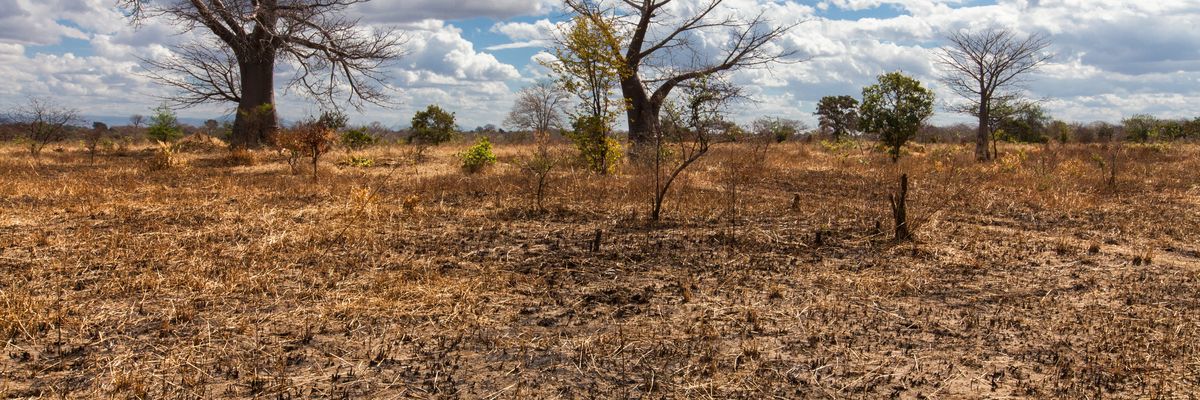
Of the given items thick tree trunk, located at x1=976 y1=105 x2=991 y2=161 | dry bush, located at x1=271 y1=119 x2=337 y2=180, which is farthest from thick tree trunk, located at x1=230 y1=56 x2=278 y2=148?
thick tree trunk, located at x1=976 y1=105 x2=991 y2=161

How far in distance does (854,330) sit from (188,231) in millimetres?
5884

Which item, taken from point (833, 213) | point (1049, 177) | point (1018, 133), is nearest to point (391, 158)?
point (833, 213)

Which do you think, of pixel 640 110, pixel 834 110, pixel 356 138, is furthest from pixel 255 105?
pixel 834 110

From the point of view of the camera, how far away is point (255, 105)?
18.3m

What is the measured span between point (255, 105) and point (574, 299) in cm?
1613

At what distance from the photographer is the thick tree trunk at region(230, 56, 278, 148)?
1777cm

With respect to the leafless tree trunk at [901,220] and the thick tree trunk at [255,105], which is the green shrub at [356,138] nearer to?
the thick tree trunk at [255,105]

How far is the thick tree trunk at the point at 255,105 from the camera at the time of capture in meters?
17.8

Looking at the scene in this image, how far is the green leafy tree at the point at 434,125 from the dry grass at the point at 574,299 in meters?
19.2

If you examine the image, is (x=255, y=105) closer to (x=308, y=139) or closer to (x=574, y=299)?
(x=308, y=139)

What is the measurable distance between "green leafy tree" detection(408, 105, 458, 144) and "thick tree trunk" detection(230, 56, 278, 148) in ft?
32.1

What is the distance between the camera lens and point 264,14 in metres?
16.2

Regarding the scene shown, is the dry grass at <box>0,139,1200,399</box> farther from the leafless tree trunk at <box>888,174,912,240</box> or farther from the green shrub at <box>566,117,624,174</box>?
the green shrub at <box>566,117,624,174</box>

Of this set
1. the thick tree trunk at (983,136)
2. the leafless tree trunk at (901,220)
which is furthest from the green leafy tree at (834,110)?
the leafless tree trunk at (901,220)
